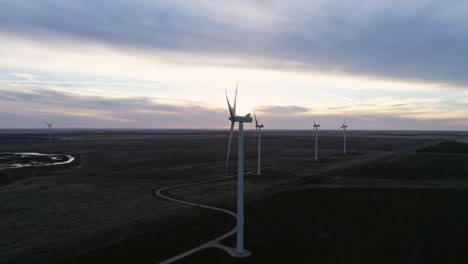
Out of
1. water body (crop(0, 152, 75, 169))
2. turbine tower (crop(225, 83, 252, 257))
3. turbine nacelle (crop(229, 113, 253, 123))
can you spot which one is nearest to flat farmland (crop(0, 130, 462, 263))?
turbine tower (crop(225, 83, 252, 257))

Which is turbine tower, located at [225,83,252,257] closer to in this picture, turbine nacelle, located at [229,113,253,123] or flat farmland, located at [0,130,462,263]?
turbine nacelle, located at [229,113,253,123]

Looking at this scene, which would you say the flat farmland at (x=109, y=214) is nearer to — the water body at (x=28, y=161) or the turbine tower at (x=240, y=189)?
the turbine tower at (x=240, y=189)

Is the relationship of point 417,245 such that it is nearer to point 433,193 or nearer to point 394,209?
point 394,209

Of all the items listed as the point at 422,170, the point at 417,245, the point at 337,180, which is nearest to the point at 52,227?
the point at 417,245

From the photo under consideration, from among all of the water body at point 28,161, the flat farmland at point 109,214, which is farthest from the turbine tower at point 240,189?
the water body at point 28,161

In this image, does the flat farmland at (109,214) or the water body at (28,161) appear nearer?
the flat farmland at (109,214)

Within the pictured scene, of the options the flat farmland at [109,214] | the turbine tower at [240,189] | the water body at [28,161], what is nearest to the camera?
the turbine tower at [240,189]

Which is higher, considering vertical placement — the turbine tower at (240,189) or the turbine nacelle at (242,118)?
the turbine nacelle at (242,118)

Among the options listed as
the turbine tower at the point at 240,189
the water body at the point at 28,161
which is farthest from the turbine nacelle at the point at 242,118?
the water body at the point at 28,161

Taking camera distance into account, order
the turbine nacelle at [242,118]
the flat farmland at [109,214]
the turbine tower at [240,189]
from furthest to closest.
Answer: the flat farmland at [109,214], the turbine nacelle at [242,118], the turbine tower at [240,189]

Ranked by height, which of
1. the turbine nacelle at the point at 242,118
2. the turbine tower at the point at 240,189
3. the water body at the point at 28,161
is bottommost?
the water body at the point at 28,161

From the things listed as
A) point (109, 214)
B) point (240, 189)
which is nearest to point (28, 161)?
point (109, 214)
